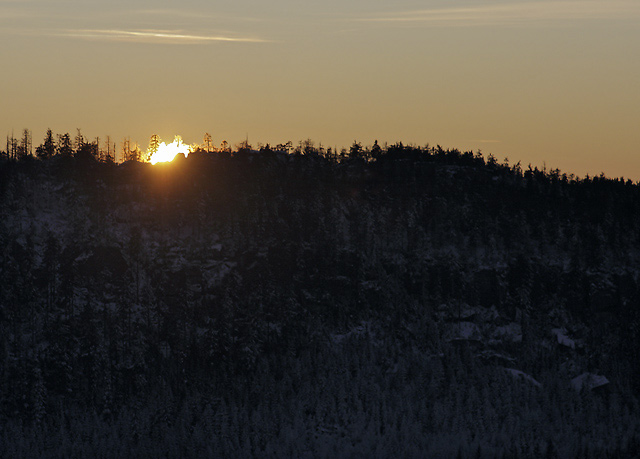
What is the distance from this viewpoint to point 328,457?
7210 inches

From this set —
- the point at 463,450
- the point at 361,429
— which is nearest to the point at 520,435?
the point at 463,450

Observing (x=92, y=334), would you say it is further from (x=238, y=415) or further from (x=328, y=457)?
(x=328, y=457)

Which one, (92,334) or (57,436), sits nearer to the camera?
(57,436)

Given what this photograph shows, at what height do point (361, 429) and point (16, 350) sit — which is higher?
point (16, 350)

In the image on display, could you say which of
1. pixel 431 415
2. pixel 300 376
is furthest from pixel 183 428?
pixel 431 415

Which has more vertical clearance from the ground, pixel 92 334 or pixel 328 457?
pixel 92 334

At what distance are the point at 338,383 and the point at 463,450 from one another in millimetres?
23926

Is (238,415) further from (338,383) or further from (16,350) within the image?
(16,350)

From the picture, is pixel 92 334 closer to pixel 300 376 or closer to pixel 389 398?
pixel 300 376

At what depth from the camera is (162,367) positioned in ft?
655

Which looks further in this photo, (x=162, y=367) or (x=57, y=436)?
(x=162, y=367)

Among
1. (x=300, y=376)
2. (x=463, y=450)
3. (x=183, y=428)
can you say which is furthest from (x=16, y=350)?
(x=463, y=450)

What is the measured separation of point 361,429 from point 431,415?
41.5 ft

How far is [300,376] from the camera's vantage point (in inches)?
7849
